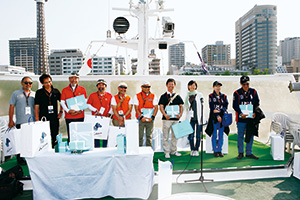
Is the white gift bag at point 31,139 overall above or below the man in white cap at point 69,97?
below

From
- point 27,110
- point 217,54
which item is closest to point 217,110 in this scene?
point 27,110

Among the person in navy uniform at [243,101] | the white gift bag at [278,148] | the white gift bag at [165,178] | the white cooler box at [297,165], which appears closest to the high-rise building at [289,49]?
the white gift bag at [278,148]

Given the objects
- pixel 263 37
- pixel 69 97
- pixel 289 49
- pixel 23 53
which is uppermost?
pixel 263 37

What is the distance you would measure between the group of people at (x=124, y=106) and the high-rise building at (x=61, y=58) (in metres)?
132

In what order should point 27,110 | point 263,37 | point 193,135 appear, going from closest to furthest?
point 27,110 < point 193,135 < point 263,37

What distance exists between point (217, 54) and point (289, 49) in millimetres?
44916

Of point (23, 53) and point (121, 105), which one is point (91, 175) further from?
point (23, 53)

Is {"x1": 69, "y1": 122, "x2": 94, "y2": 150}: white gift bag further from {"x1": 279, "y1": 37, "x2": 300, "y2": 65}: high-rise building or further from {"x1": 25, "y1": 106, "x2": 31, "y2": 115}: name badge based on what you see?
{"x1": 279, "y1": 37, "x2": 300, "y2": 65}: high-rise building

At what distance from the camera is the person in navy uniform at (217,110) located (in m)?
4.63

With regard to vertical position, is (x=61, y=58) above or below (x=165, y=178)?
above

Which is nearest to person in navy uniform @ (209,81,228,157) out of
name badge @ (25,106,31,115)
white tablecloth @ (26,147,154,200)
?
white tablecloth @ (26,147,154,200)

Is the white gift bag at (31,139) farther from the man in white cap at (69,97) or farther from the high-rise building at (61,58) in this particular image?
the high-rise building at (61,58)

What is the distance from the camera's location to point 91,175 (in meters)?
3.14

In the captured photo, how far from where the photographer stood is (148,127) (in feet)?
14.8
